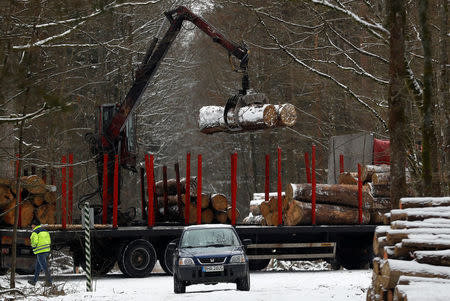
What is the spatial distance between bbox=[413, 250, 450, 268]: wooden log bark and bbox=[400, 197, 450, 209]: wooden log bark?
1.29m

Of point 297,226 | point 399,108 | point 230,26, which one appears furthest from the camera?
point 230,26

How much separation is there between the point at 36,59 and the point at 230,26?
2563 centimetres

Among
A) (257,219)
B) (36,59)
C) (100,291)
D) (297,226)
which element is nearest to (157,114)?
(257,219)

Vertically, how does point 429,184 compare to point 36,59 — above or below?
below

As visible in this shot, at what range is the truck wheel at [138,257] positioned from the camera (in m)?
20.9

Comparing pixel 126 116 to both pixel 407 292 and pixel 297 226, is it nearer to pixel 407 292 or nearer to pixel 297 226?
pixel 297 226

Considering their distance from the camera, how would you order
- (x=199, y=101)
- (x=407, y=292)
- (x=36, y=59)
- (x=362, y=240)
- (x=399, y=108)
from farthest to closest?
(x=199, y=101), (x=362, y=240), (x=399, y=108), (x=36, y=59), (x=407, y=292)

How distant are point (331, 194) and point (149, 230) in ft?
15.4

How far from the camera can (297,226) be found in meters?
21.8

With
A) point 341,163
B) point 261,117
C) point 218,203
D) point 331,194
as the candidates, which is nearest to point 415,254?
point 261,117

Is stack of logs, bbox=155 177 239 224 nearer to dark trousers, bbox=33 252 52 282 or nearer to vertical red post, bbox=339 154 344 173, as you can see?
vertical red post, bbox=339 154 344 173

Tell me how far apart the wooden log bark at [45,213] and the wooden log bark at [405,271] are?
13.2 metres

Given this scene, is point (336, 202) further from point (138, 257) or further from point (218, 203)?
point (138, 257)

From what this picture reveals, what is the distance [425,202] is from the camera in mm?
11156
